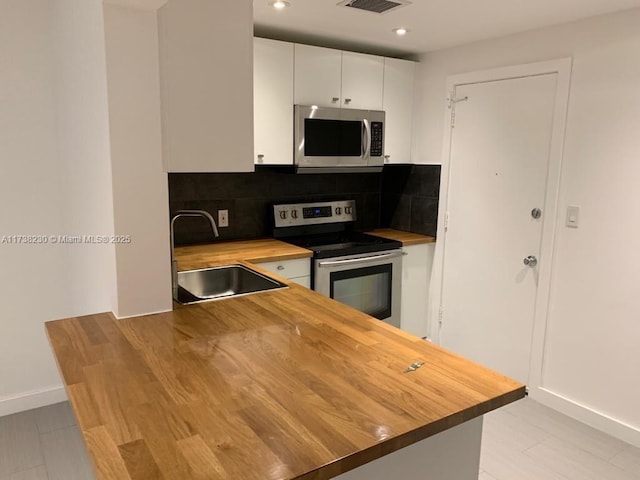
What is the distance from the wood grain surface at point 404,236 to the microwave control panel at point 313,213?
0.26m

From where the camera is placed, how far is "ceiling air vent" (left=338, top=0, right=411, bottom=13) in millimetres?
2483

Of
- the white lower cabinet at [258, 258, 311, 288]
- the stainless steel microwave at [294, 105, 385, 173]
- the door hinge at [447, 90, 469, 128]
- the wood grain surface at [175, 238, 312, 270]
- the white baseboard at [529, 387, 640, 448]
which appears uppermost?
the door hinge at [447, 90, 469, 128]

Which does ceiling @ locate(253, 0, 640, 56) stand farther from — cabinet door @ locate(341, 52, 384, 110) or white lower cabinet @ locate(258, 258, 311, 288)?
white lower cabinet @ locate(258, 258, 311, 288)

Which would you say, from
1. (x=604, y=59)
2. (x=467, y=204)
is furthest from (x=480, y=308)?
(x=604, y=59)

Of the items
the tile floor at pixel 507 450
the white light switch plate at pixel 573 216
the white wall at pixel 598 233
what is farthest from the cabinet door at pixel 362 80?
the tile floor at pixel 507 450

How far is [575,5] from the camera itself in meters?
2.51

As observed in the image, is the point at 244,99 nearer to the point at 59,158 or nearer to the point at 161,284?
the point at 161,284

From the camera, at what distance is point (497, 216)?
3.31 metres

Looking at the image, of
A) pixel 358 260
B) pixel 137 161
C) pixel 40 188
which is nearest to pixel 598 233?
pixel 358 260

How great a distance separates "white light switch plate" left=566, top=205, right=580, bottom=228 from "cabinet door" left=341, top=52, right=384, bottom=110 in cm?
148

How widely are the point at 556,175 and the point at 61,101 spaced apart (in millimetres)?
2833

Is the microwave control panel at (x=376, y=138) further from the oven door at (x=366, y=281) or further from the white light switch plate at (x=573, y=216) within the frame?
the white light switch plate at (x=573, y=216)

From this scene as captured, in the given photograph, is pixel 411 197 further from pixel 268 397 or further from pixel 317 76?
pixel 268 397

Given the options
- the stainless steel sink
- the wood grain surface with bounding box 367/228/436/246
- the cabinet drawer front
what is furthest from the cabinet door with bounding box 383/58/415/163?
the stainless steel sink
